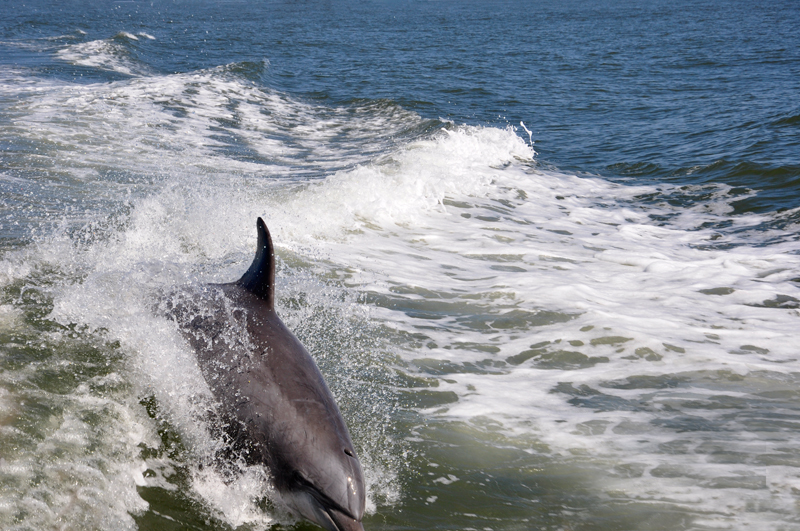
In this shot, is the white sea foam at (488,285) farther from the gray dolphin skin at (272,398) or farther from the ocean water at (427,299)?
the gray dolphin skin at (272,398)

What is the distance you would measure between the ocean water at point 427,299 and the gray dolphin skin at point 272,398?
0.16 m

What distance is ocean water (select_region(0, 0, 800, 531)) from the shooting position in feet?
12.8

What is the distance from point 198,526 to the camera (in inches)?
138

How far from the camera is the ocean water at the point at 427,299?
12.8 ft

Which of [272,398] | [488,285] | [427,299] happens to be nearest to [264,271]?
[272,398]

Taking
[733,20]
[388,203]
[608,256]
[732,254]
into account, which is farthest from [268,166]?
[733,20]

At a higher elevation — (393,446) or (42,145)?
(42,145)

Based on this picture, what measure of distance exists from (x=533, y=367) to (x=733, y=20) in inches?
1805

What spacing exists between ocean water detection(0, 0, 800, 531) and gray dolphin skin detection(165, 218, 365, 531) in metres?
0.16

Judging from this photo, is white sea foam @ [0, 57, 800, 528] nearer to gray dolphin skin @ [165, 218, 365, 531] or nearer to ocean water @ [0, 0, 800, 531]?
ocean water @ [0, 0, 800, 531]

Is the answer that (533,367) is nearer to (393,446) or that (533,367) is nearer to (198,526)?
(393,446)

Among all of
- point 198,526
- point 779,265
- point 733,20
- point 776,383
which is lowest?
point 198,526

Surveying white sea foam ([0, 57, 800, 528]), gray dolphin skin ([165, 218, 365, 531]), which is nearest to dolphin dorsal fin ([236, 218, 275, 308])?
gray dolphin skin ([165, 218, 365, 531])

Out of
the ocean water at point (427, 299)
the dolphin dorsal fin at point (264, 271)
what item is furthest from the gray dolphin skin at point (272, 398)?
the ocean water at point (427, 299)
